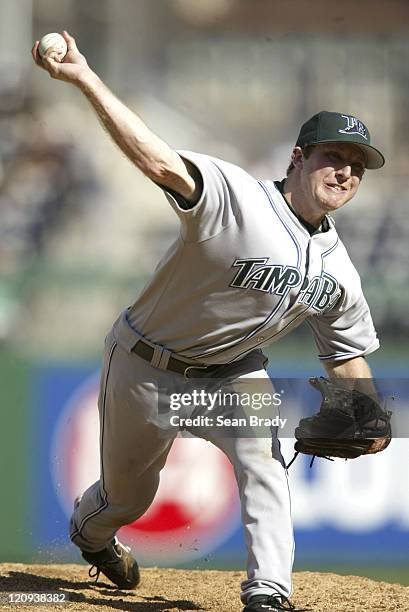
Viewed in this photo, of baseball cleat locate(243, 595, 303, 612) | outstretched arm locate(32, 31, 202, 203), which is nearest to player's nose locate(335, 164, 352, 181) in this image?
outstretched arm locate(32, 31, 202, 203)

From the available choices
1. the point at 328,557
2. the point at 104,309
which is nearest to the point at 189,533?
A: the point at 328,557

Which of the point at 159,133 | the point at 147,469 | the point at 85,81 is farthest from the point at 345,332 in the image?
the point at 159,133

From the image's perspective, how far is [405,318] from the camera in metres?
5.79

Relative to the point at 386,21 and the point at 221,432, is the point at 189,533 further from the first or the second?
the point at 386,21

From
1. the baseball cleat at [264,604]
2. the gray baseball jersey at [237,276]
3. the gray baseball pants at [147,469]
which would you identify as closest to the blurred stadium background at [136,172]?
the gray baseball pants at [147,469]

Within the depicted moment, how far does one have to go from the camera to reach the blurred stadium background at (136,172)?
17.3ft

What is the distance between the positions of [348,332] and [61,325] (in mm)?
2519

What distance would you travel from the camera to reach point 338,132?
10.7ft

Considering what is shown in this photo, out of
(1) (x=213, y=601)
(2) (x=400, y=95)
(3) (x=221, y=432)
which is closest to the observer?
(3) (x=221, y=432)

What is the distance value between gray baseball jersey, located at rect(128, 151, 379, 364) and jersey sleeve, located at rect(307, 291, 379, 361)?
28 millimetres

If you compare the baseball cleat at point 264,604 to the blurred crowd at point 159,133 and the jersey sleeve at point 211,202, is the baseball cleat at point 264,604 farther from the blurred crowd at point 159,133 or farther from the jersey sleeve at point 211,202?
the blurred crowd at point 159,133

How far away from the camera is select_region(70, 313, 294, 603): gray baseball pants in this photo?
323 cm

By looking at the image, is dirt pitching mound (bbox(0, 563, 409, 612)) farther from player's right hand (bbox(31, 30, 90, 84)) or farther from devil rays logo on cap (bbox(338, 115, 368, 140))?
player's right hand (bbox(31, 30, 90, 84))

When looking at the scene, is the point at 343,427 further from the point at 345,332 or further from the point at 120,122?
the point at 120,122
